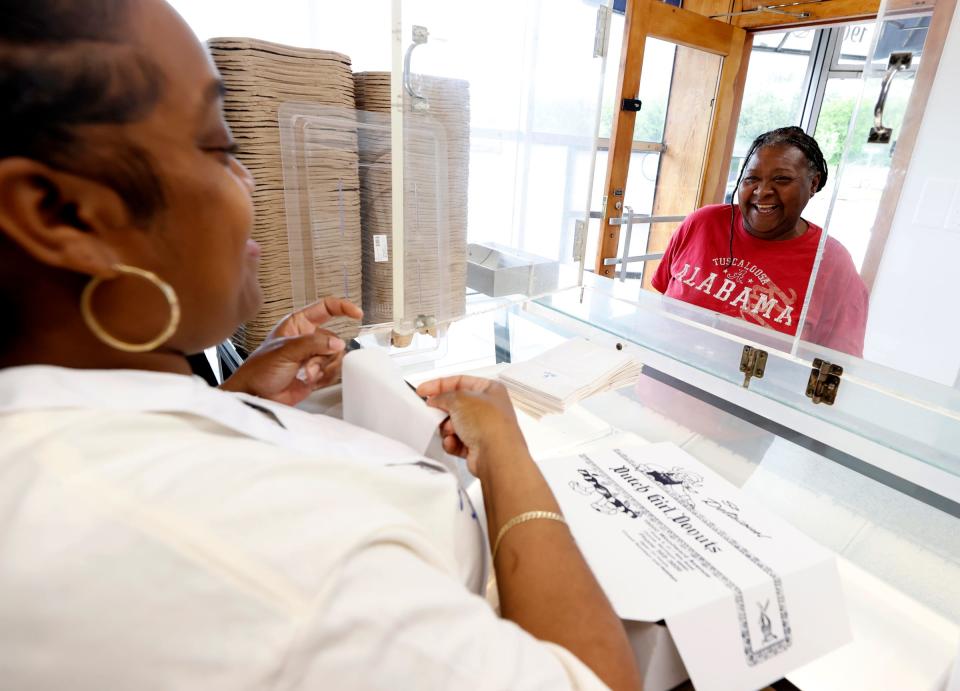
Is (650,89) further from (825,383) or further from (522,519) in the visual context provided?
(522,519)

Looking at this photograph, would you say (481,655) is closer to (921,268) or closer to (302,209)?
(302,209)

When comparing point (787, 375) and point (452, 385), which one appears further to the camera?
point (787, 375)

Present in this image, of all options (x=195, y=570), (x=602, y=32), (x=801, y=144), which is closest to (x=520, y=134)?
(x=602, y=32)

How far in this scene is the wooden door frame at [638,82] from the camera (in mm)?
2895

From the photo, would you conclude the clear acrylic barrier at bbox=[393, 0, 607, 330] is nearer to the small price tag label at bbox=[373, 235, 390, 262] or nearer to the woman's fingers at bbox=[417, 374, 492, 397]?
the small price tag label at bbox=[373, 235, 390, 262]

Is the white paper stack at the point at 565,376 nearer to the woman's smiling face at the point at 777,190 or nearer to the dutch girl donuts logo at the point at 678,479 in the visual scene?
the dutch girl donuts logo at the point at 678,479

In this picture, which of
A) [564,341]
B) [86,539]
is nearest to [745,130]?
[564,341]

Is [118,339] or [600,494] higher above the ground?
[118,339]

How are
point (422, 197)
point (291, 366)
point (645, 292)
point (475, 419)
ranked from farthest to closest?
point (645, 292)
point (422, 197)
point (291, 366)
point (475, 419)

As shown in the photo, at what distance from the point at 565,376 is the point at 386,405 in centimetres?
41

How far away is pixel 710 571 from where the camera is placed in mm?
539

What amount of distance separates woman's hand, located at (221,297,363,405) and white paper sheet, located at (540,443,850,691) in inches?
15.3

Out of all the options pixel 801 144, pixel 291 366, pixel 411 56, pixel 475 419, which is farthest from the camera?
pixel 801 144

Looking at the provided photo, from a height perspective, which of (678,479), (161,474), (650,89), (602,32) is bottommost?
(678,479)
